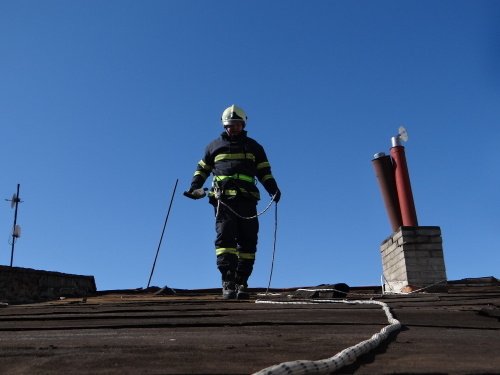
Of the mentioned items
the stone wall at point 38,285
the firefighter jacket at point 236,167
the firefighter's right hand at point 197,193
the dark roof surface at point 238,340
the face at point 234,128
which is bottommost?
the dark roof surface at point 238,340

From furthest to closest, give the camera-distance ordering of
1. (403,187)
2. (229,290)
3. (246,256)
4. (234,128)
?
1. (403,187)
2. (234,128)
3. (246,256)
4. (229,290)

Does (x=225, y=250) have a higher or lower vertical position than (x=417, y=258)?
lower

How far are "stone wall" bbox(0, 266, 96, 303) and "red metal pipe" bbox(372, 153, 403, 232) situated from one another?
437cm

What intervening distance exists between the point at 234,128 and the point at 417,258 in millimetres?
2786

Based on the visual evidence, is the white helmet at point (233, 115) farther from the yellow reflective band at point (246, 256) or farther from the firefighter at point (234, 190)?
the yellow reflective band at point (246, 256)

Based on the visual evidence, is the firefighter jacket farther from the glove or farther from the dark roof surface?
the dark roof surface

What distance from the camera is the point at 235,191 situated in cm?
609

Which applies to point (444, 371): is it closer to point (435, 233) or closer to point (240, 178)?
point (240, 178)

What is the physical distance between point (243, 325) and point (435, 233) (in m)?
5.03

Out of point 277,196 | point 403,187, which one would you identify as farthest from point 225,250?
point 403,187

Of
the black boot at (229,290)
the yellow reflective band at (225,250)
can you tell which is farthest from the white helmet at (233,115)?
the black boot at (229,290)

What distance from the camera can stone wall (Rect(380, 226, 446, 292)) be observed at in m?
7.36

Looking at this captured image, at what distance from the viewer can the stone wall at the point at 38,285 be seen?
7.43 m

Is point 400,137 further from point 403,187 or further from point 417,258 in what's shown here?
point 417,258
